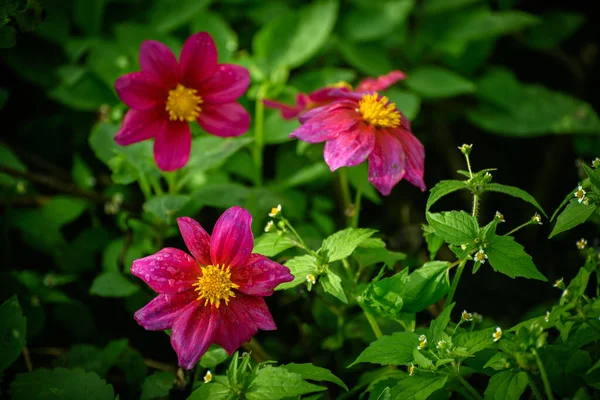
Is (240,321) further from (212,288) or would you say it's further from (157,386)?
(157,386)

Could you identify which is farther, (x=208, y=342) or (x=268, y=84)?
(x=268, y=84)

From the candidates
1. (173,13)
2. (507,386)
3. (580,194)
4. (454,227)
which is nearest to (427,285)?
(454,227)

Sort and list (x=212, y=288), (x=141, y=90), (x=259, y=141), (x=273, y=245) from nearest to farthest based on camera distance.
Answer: (x=212, y=288), (x=273, y=245), (x=141, y=90), (x=259, y=141)

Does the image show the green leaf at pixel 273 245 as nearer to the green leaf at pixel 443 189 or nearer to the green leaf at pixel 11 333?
the green leaf at pixel 443 189

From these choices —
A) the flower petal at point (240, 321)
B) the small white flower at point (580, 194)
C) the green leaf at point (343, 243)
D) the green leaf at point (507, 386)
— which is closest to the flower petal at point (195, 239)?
the flower petal at point (240, 321)

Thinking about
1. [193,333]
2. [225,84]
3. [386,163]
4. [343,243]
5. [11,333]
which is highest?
[225,84]

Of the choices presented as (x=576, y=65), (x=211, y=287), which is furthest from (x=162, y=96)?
(x=576, y=65)

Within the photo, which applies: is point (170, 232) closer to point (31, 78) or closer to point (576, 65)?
point (31, 78)
